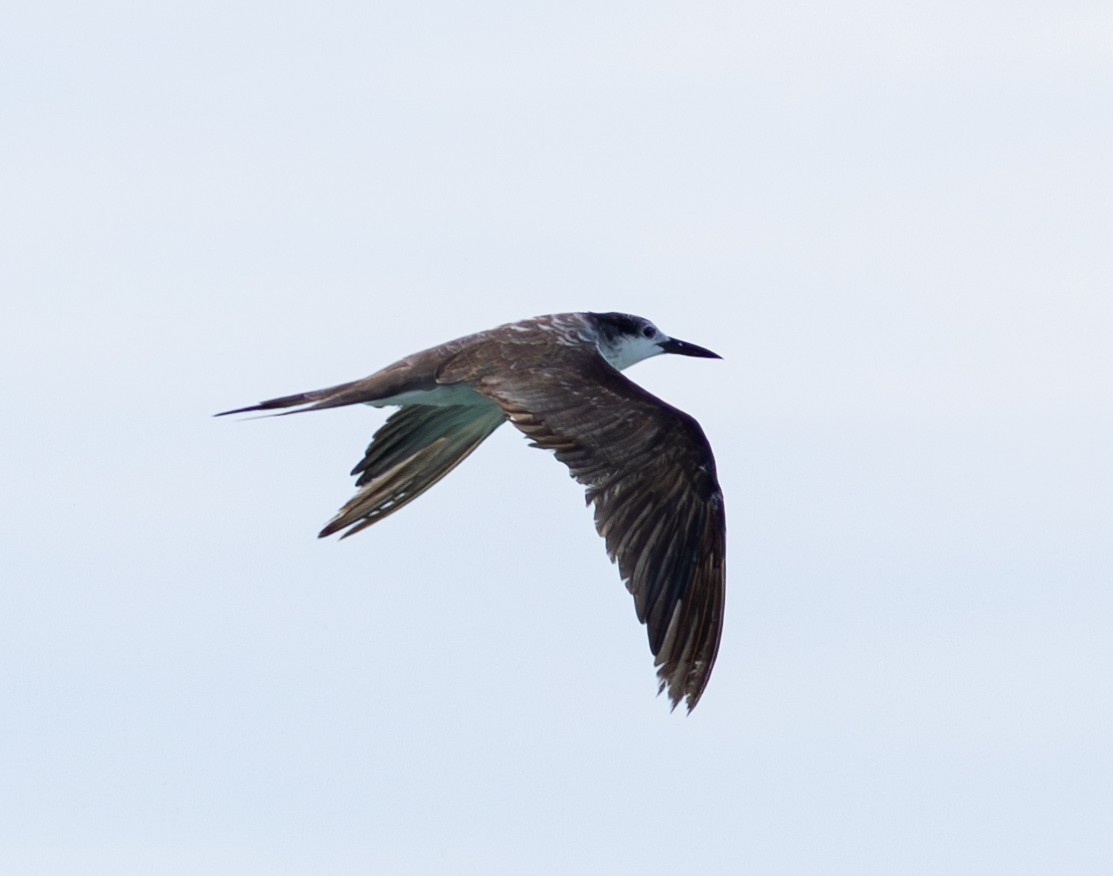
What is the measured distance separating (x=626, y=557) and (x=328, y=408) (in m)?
2.90

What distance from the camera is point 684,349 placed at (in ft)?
75.3

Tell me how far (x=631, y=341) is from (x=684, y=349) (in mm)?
620

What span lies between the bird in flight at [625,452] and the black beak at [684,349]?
102 inches

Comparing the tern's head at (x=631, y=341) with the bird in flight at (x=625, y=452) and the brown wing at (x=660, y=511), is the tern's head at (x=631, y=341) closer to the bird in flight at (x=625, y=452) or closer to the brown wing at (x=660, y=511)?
the bird in flight at (x=625, y=452)

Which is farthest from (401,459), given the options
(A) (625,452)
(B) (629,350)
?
(A) (625,452)

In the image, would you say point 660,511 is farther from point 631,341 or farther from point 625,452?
point 631,341

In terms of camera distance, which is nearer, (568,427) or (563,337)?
(568,427)

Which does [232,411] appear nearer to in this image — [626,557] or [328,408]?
[328,408]

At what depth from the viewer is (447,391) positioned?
20.3 meters

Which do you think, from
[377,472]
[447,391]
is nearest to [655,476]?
[447,391]

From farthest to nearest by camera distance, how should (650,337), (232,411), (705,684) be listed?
(650,337) < (232,411) < (705,684)

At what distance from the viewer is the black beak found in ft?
75.3

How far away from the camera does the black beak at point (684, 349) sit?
22.9 meters

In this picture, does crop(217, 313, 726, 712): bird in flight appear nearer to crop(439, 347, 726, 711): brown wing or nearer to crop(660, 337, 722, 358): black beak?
crop(439, 347, 726, 711): brown wing
